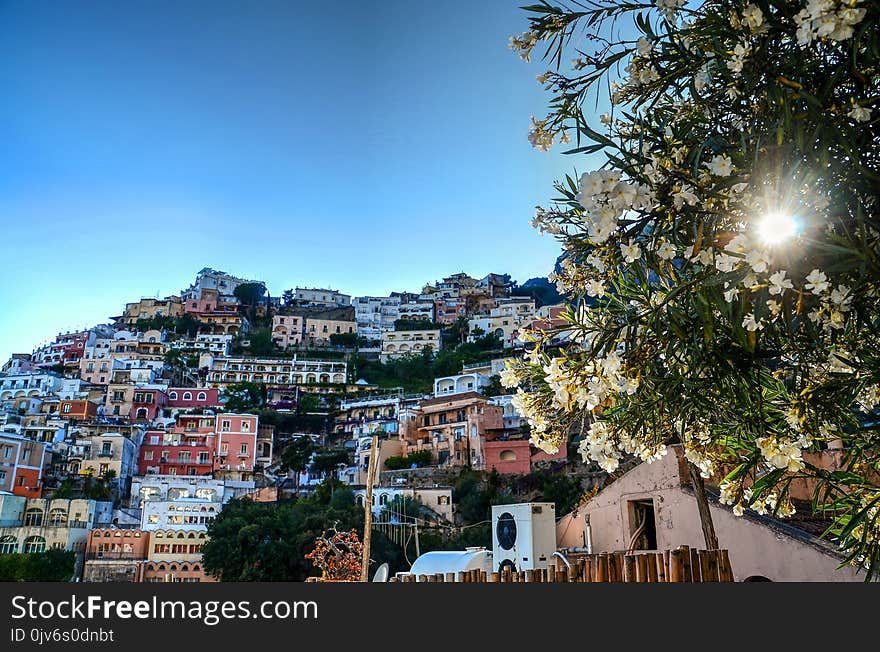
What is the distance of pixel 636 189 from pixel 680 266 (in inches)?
32.6

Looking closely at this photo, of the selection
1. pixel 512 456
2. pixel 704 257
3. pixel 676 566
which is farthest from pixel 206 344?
pixel 704 257

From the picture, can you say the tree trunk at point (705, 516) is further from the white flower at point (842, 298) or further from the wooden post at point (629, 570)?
the white flower at point (842, 298)

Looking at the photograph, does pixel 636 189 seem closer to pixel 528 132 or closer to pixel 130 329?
pixel 528 132

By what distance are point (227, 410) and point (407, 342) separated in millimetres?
19412

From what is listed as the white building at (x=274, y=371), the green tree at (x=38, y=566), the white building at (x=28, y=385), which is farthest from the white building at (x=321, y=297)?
the green tree at (x=38, y=566)

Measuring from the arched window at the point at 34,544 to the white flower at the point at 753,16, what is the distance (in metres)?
37.6

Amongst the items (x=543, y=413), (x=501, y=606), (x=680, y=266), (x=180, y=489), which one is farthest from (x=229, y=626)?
(x=180, y=489)

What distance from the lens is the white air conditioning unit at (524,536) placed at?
33.8 ft

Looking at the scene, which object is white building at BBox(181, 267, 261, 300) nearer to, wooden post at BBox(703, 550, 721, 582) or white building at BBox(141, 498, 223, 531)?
white building at BBox(141, 498, 223, 531)

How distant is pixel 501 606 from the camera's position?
188 centimetres

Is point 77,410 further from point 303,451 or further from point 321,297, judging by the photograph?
point 321,297

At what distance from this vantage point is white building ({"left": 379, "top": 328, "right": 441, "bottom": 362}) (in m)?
63.1

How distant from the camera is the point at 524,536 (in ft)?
34.1

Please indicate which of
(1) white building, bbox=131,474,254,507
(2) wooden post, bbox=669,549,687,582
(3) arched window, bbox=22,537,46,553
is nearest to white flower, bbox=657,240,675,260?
(2) wooden post, bbox=669,549,687,582
